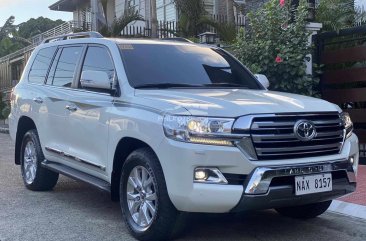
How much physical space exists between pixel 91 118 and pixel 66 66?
1.31 metres

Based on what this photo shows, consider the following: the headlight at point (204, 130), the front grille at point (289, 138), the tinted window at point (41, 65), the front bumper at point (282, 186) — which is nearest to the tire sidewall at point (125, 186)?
the headlight at point (204, 130)

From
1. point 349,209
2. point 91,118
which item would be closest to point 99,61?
point 91,118

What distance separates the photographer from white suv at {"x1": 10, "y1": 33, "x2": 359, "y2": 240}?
14.6ft

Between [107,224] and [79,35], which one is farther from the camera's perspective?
[79,35]

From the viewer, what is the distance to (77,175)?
620 centimetres

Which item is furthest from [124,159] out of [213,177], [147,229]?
[213,177]

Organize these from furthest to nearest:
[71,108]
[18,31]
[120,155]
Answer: [18,31] → [71,108] → [120,155]

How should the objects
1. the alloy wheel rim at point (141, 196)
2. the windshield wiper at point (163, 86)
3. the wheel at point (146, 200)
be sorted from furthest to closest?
the windshield wiper at point (163, 86) < the alloy wheel rim at point (141, 196) < the wheel at point (146, 200)

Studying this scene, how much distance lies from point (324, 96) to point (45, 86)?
5107mm

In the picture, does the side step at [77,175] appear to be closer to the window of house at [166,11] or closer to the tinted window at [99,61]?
the tinted window at [99,61]

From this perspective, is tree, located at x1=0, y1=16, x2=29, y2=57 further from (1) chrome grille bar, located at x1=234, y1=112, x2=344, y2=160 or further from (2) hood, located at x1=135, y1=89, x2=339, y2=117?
(1) chrome grille bar, located at x1=234, y1=112, x2=344, y2=160

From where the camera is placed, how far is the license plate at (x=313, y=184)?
4654 millimetres

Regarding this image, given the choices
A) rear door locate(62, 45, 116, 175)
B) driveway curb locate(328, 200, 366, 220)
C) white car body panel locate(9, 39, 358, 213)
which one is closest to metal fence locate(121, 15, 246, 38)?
driveway curb locate(328, 200, 366, 220)

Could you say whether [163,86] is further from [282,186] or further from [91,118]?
[282,186]
